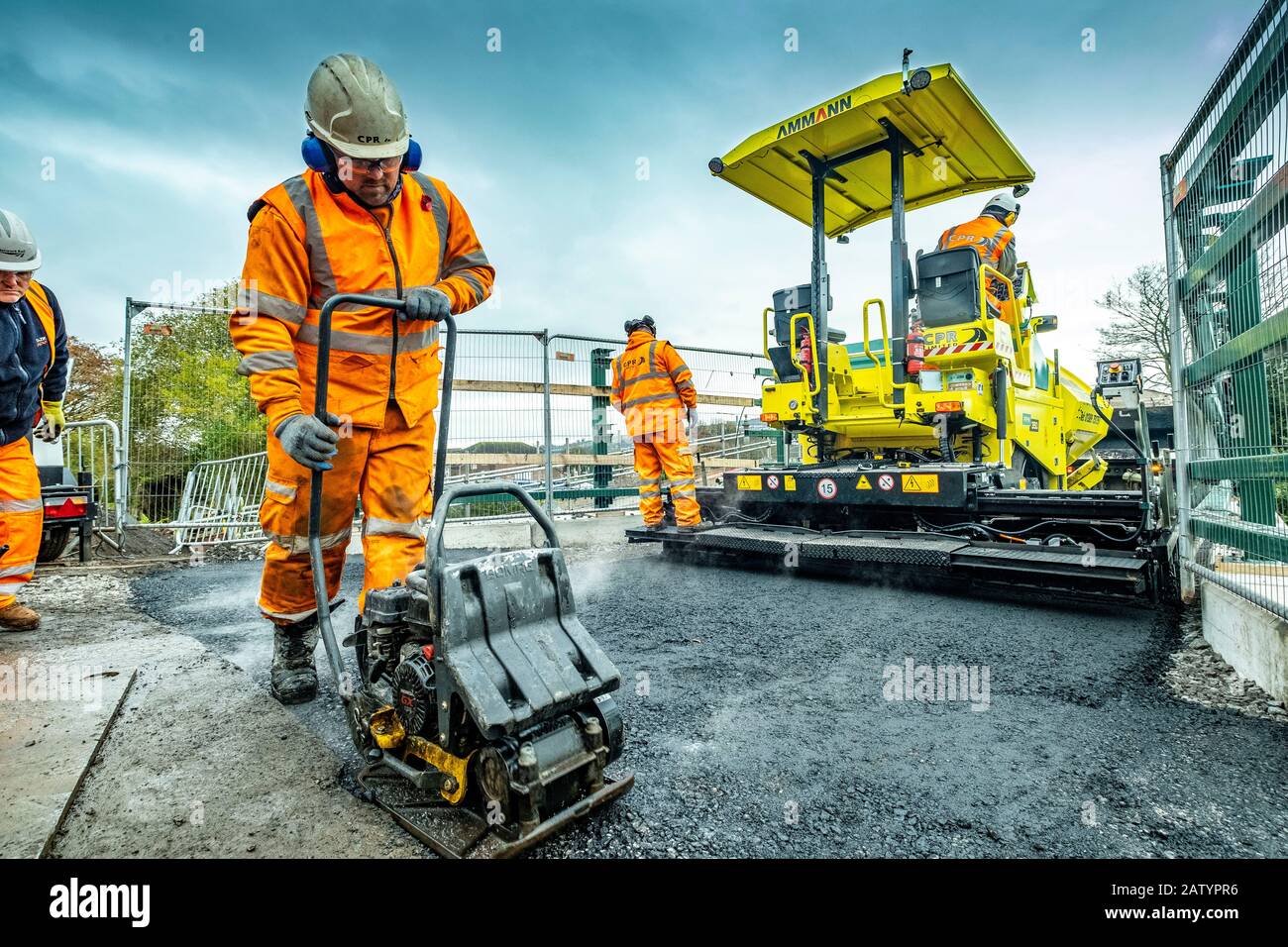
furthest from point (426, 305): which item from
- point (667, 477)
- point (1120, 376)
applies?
point (1120, 376)

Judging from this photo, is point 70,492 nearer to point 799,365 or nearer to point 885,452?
point 799,365

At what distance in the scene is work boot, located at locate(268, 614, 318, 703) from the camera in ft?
7.95

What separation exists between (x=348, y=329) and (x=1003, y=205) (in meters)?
5.82

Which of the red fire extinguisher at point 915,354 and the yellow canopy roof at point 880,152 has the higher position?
the yellow canopy roof at point 880,152

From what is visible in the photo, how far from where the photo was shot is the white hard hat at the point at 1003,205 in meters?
5.92

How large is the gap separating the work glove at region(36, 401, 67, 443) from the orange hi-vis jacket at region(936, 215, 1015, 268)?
6.12 m

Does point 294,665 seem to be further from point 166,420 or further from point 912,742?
point 166,420

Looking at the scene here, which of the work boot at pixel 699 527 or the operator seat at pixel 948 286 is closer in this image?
the operator seat at pixel 948 286

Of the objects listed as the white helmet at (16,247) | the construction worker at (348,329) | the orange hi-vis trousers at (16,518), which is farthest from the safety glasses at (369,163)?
the orange hi-vis trousers at (16,518)

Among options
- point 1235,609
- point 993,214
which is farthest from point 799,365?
point 1235,609

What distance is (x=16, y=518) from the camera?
3473 mm

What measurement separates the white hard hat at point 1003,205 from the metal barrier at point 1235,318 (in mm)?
2474

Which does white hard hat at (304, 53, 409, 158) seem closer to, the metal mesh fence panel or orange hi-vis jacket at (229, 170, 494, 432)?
orange hi-vis jacket at (229, 170, 494, 432)

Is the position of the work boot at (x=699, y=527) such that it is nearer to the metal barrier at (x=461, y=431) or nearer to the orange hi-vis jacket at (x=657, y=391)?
the orange hi-vis jacket at (x=657, y=391)
